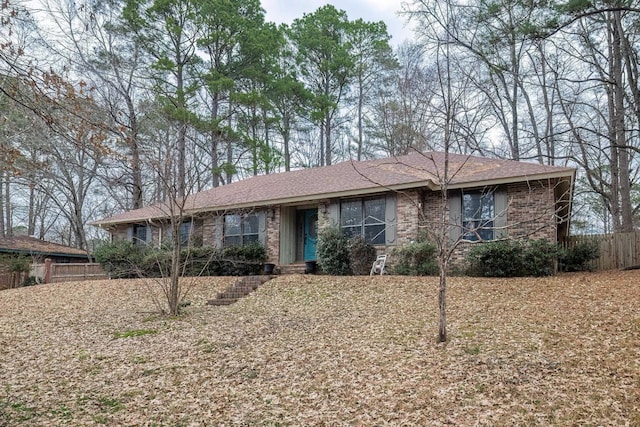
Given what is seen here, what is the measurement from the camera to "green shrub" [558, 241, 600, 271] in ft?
41.8

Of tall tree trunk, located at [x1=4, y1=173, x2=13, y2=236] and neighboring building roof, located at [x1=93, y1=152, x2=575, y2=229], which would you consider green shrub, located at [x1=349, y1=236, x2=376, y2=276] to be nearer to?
neighboring building roof, located at [x1=93, y1=152, x2=575, y2=229]

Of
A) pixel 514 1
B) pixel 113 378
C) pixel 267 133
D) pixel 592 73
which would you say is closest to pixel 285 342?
pixel 113 378

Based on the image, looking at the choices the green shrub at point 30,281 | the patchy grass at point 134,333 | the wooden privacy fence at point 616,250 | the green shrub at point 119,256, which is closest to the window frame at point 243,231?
the green shrub at point 119,256

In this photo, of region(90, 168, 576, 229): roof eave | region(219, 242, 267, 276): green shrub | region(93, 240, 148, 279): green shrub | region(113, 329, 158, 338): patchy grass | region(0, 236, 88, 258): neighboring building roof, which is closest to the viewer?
region(113, 329, 158, 338): patchy grass

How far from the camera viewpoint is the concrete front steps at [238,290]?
1069 centimetres

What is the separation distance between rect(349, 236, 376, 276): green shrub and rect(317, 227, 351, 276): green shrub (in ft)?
0.50

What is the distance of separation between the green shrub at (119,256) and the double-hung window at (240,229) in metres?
3.19

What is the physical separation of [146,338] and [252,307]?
8.92ft

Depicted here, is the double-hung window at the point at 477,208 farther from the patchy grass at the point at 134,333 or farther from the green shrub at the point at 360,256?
the patchy grass at the point at 134,333

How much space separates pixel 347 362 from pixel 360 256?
675 cm

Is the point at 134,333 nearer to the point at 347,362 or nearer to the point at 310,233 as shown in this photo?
the point at 347,362

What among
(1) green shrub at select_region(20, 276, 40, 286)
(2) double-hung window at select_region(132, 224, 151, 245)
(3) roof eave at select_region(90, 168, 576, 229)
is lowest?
(1) green shrub at select_region(20, 276, 40, 286)

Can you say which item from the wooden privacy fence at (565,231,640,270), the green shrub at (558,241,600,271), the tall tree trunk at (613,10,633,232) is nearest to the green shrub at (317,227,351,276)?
the green shrub at (558,241,600,271)

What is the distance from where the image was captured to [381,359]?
225 inches
